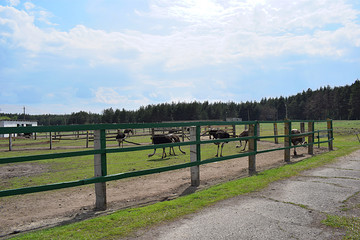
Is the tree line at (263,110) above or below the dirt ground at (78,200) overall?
above

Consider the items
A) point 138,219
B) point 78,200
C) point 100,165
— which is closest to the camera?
point 138,219

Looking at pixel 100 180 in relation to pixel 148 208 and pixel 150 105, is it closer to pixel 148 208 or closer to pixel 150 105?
pixel 148 208

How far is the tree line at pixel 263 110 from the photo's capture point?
332ft

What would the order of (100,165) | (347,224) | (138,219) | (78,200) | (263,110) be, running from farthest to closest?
1. (263,110)
2. (78,200)
3. (100,165)
4. (138,219)
5. (347,224)

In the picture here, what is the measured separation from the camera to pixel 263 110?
443ft

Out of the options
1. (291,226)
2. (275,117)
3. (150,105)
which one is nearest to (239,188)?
(291,226)

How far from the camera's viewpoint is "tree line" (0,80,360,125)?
3989 inches

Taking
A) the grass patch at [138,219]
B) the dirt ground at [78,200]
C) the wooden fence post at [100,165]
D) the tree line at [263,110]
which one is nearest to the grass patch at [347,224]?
the grass patch at [138,219]

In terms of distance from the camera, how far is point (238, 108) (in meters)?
144

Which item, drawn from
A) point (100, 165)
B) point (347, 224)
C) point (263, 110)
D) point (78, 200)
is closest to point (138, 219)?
point (100, 165)

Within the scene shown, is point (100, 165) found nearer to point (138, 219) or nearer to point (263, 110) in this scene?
point (138, 219)

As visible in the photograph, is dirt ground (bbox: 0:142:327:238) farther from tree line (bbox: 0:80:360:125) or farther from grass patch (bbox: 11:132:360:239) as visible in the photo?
tree line (bbox: 0:80:360:125)

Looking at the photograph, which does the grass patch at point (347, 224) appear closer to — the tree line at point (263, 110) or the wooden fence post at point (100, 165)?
the wooden fence post at point (100, 165)

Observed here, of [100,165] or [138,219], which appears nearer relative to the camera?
[138,219]
